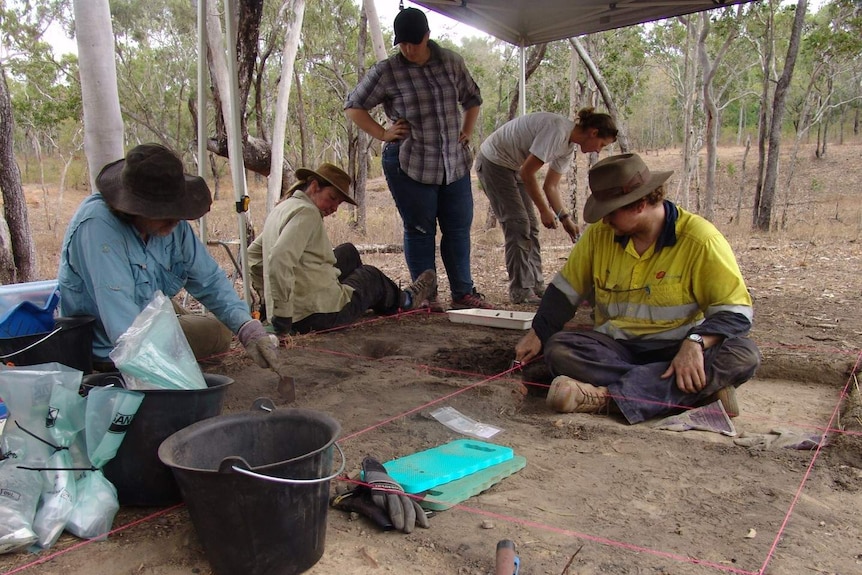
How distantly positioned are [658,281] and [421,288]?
231 centimetres

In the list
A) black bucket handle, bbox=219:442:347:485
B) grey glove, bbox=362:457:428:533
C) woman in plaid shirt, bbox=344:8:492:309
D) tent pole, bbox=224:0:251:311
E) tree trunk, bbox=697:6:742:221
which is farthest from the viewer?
tree trunk, bbox=697:6:742:221

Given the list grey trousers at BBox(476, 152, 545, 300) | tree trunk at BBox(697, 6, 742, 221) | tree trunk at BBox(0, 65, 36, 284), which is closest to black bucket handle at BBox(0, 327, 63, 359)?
grey trousers at BBox(476, 152, 545, 300)

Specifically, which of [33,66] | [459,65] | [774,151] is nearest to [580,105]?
[774,151]

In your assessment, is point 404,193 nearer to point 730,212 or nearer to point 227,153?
point 227,153

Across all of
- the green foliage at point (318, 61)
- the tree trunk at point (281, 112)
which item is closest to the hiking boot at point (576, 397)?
the tree trunk at point (281, 112)

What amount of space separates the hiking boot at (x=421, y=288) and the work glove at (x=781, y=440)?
2694mm

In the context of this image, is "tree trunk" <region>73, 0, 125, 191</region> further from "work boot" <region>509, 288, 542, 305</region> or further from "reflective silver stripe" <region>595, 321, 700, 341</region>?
"work boot" <region>509, 288, 542, 305</region>

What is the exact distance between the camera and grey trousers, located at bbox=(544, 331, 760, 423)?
2.81 metres

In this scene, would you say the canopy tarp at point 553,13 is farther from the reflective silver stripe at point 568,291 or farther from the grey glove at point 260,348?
the grey glove at point 260,348

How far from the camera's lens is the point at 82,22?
3410 millimetres

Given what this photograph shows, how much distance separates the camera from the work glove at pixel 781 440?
2518 mm

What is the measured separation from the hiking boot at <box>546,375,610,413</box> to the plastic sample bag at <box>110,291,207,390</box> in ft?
4.98

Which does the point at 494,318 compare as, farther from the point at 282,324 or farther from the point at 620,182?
the point at 620,182

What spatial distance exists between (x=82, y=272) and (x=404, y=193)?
2.57 metres
